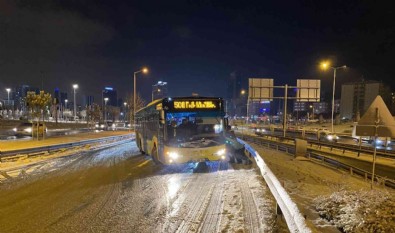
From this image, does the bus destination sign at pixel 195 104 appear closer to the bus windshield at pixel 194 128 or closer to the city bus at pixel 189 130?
the city bus at pixel 189 130

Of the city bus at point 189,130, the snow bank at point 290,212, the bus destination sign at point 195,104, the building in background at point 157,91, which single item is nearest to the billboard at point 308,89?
the city bus at point 189,130

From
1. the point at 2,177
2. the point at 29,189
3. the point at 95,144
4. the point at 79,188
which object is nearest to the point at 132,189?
the point at 79,188

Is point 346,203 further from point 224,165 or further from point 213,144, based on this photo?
point 224,165

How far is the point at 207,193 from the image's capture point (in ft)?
32.6

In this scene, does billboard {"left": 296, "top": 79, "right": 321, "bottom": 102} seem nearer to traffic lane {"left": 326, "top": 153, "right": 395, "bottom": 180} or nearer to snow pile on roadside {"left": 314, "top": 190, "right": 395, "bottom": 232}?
traffic lane {"left": 326, "top": 153, "right": 395, "bottom": 180}

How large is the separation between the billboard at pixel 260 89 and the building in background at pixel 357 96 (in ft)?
258

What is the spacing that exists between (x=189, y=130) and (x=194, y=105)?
1441 millimetres

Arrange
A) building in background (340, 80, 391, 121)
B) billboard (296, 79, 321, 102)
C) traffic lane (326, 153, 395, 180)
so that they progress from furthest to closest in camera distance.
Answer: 1. building in background (340, 80, 391, 121)
2. billboard (296, 79, 321, 102)
3. traffic lane (326, 153, 395, 180)

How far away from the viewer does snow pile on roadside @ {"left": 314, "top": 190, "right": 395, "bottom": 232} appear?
17.4ft

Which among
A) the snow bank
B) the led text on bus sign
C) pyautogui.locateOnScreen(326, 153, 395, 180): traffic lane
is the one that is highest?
the led text on bus sign

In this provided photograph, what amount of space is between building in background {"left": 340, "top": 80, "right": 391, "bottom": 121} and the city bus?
333 ft

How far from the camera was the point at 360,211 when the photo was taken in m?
5.87

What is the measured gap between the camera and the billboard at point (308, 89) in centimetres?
3603

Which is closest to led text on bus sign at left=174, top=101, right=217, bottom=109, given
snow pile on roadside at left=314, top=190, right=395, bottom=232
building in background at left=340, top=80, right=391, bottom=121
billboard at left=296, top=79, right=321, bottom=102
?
snow pile on roadside at left=314, top=190, right=395, bottom=232
